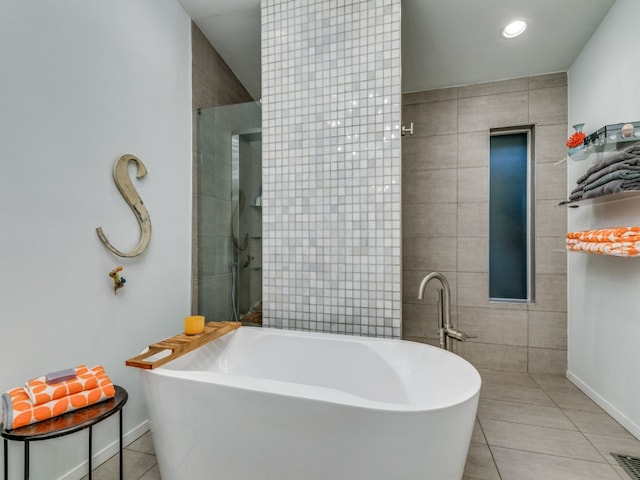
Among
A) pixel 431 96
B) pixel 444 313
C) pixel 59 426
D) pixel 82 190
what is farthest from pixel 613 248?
pixel 82 190

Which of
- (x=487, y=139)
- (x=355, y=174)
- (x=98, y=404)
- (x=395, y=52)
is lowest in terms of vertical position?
(x=98, y=404)

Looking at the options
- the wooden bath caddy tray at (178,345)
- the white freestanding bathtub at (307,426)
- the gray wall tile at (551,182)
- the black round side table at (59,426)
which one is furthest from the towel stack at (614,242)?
the black round side table at (59,426)

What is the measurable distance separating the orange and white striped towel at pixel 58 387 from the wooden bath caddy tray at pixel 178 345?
15cm

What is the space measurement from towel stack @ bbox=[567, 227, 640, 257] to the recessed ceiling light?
4.92 ft

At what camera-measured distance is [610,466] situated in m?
1.62

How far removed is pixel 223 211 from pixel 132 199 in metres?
0.71

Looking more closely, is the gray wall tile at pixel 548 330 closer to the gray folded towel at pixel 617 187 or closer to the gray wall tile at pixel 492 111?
the gray folded towel at pixel 617 187

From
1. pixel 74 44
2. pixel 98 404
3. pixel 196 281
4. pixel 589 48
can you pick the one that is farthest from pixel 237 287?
pixel 589 48

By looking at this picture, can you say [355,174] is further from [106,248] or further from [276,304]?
[106,248]

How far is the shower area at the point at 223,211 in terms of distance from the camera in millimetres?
2422

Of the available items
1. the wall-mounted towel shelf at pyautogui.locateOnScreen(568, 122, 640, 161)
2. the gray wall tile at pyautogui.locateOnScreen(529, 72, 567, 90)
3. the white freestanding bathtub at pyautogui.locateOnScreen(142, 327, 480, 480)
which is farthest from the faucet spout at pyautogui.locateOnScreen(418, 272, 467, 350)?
the gray wall tile at pyautogui.locateOnScreen(529, 72, 567, 90)

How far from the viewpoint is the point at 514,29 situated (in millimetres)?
2270

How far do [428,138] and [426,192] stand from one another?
0.52m

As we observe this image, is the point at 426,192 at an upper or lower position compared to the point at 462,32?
lower
